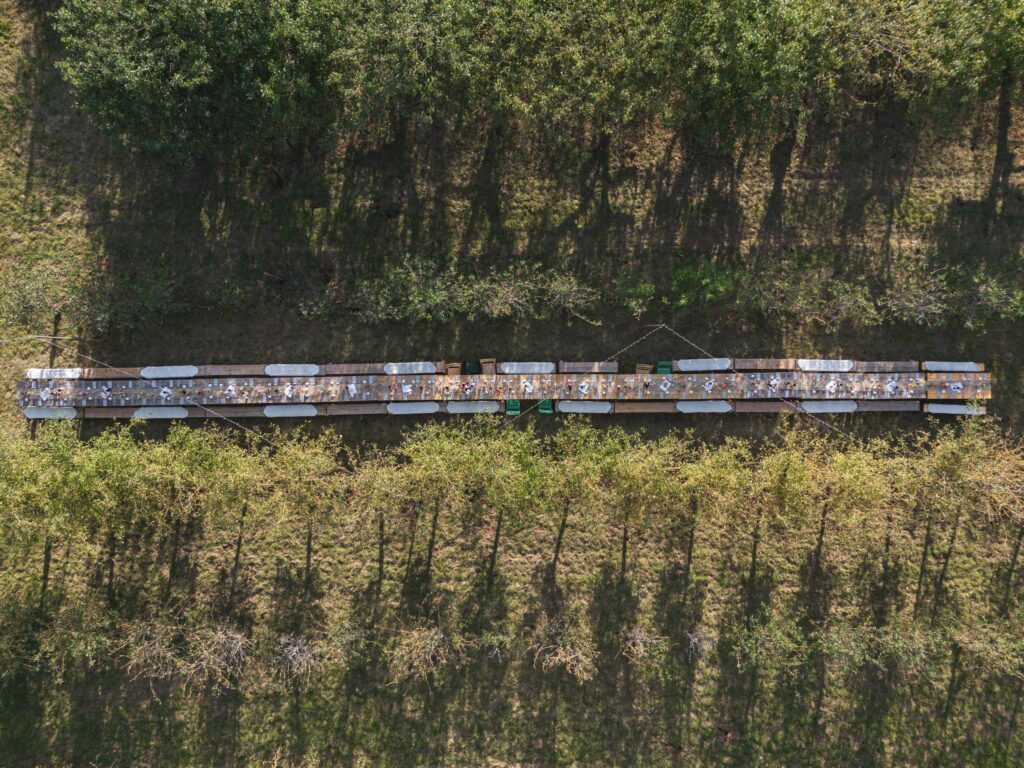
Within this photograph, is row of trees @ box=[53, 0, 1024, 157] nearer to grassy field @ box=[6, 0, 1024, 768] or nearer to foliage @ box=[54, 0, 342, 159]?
foliage @ box=[54, 0, 342, 159]

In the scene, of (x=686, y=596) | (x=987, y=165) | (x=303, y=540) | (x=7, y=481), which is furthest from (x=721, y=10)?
(x=7, y=481)

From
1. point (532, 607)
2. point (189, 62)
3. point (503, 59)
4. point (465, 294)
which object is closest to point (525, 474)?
point (532, 607)

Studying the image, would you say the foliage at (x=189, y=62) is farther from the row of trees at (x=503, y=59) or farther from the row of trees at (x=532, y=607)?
the row of trees at (x=532, y=607)

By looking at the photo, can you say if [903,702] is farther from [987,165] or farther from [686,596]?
[987,165]

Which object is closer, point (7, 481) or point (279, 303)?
point (7, 481)

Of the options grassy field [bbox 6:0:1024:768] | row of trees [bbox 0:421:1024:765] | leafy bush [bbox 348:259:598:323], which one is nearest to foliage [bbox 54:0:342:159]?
grassy field [bbox 6:0:1024:768]

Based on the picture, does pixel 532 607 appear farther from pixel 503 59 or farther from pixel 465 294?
pixel 503 59

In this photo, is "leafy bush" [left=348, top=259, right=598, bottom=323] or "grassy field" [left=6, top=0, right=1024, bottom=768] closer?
"grassy field" [left=6, top=0, right=1024, bottom=768]
